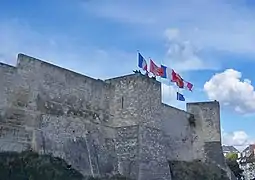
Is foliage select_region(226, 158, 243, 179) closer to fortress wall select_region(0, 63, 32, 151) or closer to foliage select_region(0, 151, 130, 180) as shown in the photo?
foliage select_region(0, 151, 130, 180)

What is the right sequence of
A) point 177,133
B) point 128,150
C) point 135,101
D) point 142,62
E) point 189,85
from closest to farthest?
point 128,150 < point 135,101 < point 142,62 < point 177,133 < point 189,85

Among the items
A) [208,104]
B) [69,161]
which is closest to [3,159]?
[69,161]

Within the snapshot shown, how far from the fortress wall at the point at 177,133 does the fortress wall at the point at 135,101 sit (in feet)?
10.9

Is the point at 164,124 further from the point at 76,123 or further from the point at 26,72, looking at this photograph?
the point at 26,72

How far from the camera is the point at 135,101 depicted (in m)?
18.7

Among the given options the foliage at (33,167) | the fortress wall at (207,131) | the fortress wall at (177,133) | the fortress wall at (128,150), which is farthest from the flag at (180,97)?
the foliage at (33,167)

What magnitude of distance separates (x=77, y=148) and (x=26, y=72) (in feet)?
12.0

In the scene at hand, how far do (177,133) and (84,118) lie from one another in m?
7.43

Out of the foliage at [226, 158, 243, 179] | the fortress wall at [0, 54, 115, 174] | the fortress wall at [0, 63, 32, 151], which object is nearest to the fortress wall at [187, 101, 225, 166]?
the foliage at [226, 158, 243, 179]

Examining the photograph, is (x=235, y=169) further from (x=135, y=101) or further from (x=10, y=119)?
(x=10, y=119)

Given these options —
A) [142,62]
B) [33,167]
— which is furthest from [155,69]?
[33,167]

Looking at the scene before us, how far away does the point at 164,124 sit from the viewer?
22469 millimetres

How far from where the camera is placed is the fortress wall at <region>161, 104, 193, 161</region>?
22.7 m

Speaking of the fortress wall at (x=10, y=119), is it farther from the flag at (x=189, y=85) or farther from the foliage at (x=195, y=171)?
the flag at (x=189, y=85)
